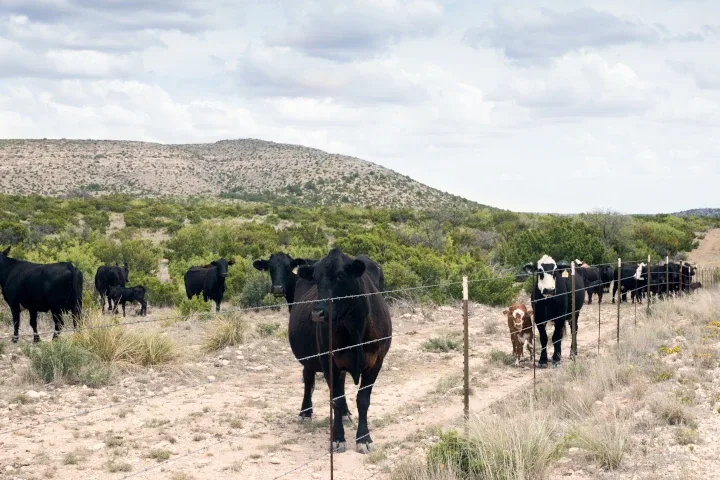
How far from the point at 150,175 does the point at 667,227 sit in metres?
65.7

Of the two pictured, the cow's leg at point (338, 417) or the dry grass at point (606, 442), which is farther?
the cow's leg at point (338, 417)

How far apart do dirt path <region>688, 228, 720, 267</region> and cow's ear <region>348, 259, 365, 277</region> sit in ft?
109

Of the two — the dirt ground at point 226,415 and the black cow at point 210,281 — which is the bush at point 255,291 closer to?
the black cow at point 210,281

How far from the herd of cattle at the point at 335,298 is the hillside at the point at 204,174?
57.7 metres

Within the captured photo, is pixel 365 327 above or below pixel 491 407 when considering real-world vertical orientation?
above

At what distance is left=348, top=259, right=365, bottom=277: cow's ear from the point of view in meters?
8.05

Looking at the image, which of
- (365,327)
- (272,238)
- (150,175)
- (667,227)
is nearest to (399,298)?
(365,327)

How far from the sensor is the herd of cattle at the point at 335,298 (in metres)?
8.16

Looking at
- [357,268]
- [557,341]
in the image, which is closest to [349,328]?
[357,268]

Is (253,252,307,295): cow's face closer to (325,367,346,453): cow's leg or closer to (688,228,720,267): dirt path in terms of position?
(325,367,346,453): cow's leg

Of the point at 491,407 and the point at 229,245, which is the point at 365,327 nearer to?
the point at 491,407

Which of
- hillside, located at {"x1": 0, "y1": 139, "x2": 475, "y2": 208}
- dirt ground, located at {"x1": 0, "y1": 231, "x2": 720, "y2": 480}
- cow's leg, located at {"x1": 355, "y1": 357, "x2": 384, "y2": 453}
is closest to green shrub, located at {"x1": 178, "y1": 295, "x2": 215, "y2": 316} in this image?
dirt ground, located at {"x1": 0, "y1": 231, "x2": 720, "y2": 480}

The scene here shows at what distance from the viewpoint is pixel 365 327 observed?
829 cm

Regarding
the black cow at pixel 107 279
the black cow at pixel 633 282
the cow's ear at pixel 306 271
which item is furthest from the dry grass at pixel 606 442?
the black cow at pixel 633 282
